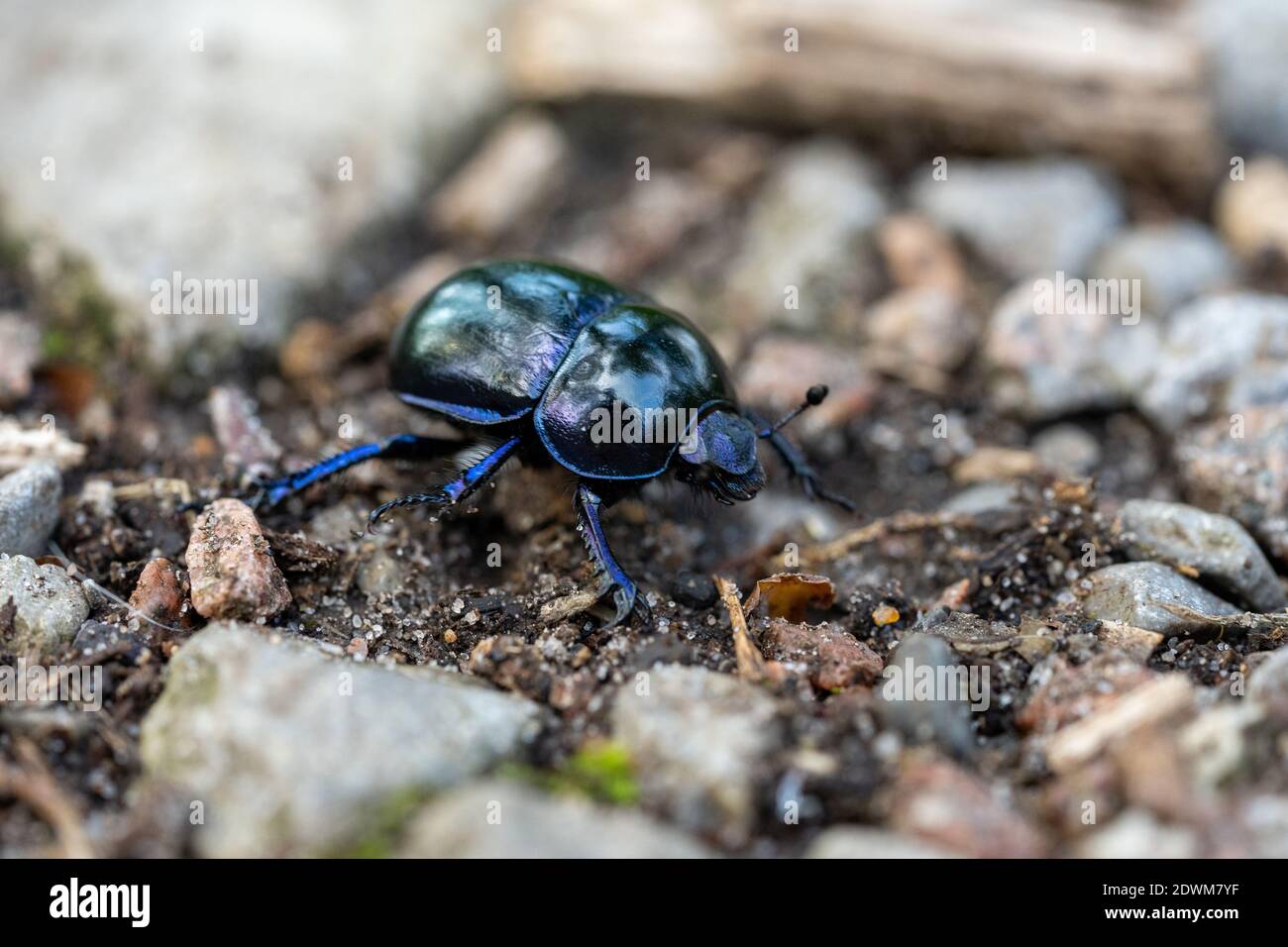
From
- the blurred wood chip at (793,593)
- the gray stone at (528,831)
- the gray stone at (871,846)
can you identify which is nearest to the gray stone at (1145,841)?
the gray stone at (871,846)

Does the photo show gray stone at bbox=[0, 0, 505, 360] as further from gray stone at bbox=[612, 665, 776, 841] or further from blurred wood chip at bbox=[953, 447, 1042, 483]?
blurred wood chip at bbox=[953, 447, 1042, 483]

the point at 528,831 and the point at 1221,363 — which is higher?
the point at 1221,363

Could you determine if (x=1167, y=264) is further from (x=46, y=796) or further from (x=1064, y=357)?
(x=46, y=796)

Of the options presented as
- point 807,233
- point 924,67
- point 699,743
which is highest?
point 924,67

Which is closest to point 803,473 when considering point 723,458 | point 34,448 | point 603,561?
point 723,458
